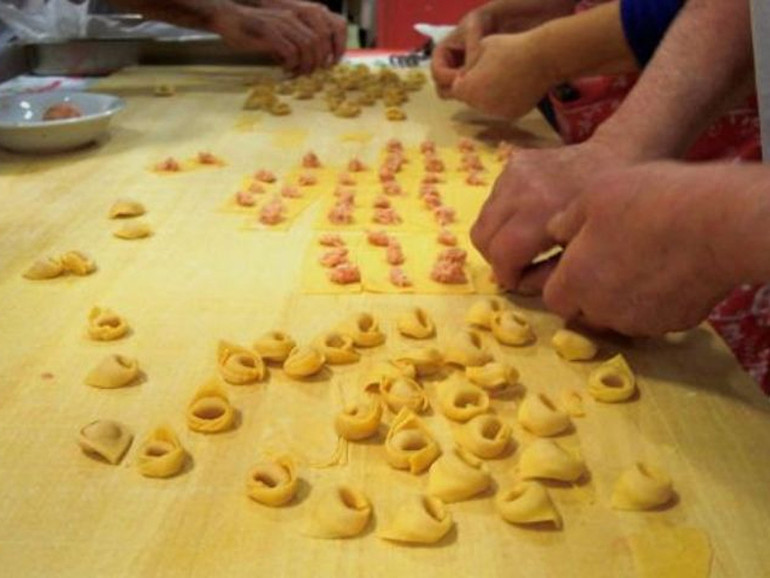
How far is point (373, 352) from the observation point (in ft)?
3.05

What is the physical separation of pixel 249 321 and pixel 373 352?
16 cm

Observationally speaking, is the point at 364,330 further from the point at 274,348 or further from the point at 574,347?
the point at 574,347

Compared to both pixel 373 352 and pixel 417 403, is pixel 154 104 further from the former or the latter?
pixel 417 403

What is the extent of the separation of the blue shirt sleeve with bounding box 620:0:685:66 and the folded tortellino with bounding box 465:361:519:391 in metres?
0.73

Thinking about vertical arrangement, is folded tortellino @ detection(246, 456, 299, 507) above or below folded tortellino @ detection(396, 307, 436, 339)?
above

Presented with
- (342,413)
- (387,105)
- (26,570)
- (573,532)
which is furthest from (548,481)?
(387,105)

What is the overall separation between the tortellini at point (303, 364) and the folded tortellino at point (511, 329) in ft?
0.67

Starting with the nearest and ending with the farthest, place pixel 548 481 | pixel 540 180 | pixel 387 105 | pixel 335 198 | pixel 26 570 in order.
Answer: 1. pixel 26 570
2. pixel 548 481
3. pixel 540 180
4. pixel 335 198
5. pixel 387 105

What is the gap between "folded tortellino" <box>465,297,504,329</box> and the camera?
0.98m

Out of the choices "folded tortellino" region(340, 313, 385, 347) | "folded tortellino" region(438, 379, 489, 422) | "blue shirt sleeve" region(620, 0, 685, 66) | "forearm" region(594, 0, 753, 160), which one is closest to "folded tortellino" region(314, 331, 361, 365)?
"folded tortellino" region(340, 313, 385, 347)

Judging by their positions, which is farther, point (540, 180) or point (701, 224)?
point (540, 180)

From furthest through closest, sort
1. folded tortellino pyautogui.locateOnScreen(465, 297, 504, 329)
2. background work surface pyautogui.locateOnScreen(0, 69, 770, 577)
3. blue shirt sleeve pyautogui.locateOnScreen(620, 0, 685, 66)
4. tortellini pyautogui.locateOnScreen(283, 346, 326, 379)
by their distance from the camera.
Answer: blue shirt sleeve pyautogui.locateOnScreen(620, 0, 685, 66)
folded tortellino pyautogui.locateOnScreen(465, 297, 504, 329)
tortellini pyautogui.locateOnScreen(283, 346, 326, 379)
background work surface pyautogui.locateOnScreen(0, 69, 770, 577)

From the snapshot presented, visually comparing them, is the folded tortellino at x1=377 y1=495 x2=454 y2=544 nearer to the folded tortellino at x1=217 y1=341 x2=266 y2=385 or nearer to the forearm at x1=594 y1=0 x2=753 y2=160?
the folded tortellino at x1=217 y1=341 x2=266 y2=385

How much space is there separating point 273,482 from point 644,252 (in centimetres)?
39
